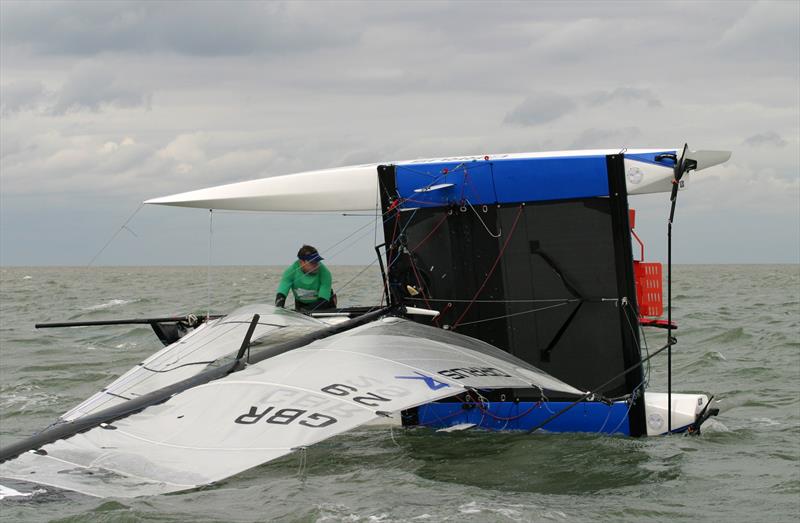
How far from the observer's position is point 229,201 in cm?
892

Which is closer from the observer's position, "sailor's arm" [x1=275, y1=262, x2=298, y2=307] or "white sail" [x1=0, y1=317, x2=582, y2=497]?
"white sail" [x1=0, y1=317, x2=582, y2=497]

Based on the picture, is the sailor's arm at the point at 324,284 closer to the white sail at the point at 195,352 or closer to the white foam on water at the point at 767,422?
the white sail at the point at 195,352

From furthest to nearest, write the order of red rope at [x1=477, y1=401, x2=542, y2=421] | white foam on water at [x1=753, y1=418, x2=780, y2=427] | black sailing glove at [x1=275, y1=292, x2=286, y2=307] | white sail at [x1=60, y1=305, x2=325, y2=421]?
white foam on water at [x1=753, y1=418, x2=780, y2=427] < black sailing glove at [x1=275, y1=292, x2=286, y2=307] < red rope at [x1=477, y1=401, x2=542, y2=421] < white sail at [x1=60, y1=305, x2=325, y2=421]

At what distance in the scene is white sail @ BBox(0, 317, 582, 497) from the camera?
4.50 metres

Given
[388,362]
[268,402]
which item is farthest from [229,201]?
[268,402]

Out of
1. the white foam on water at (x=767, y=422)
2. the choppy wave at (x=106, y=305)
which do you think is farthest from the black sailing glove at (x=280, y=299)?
the choppy wave at (x=106, y=305)

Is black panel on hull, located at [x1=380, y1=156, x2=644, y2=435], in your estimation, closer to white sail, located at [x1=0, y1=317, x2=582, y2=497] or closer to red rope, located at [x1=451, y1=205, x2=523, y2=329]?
red rope, located at [x1=451, y1=205, x2=523, y2=329]

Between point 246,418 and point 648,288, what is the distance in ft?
14.0

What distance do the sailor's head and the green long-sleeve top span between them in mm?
91

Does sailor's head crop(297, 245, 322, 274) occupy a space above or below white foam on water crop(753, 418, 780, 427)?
above

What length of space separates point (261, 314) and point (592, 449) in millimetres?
2859

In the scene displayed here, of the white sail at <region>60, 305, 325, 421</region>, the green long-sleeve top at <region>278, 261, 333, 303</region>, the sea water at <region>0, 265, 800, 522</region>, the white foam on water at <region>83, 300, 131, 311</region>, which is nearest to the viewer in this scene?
the sea water at <region>0, 265, 800, 522</region>

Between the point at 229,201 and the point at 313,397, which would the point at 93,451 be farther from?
the point at 229,201

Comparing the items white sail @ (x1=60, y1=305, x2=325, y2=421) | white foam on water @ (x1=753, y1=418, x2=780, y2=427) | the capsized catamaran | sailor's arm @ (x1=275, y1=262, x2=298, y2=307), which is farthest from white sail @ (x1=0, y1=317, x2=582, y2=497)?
white foam on water @ (x1=753, y1=418, x2=780, y2=427)
